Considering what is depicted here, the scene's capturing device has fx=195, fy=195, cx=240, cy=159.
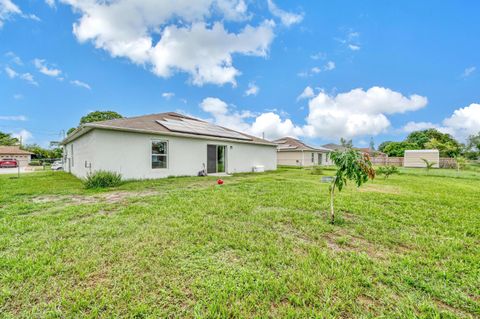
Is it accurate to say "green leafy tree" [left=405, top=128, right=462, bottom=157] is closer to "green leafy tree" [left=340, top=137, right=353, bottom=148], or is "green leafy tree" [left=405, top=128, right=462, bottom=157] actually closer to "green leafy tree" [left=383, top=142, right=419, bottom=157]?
"green leafy tree" [left=383, top=142, right=419, bottom=157]

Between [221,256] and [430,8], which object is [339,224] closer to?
[221,256]

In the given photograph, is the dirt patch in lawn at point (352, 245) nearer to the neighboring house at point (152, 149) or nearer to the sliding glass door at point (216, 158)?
the neighboring house at point (152, 149)

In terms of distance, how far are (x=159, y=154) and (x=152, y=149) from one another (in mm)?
407

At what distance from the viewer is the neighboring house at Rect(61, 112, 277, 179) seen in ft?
26.6

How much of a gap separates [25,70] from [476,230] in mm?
26176

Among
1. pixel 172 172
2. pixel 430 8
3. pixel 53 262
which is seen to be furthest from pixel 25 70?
pixel 430 8

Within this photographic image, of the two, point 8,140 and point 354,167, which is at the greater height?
point 8,140

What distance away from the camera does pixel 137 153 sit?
888 centimetres

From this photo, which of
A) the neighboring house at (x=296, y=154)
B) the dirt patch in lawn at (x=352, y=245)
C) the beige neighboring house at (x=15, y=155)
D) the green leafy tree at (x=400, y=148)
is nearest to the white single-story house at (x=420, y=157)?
the neighboring house at (x=296, y=154)

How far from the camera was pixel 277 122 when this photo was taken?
27031 millimetres

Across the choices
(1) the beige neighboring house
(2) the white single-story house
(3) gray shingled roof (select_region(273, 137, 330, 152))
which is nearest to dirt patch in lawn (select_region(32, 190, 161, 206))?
(3) gray shingled roof (select_region(273, 137, 330, 152))

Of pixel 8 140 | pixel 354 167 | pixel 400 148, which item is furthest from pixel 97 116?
pixel 400 148

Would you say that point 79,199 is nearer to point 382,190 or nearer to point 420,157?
point 382,190

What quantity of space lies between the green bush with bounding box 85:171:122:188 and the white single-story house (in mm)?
30952
